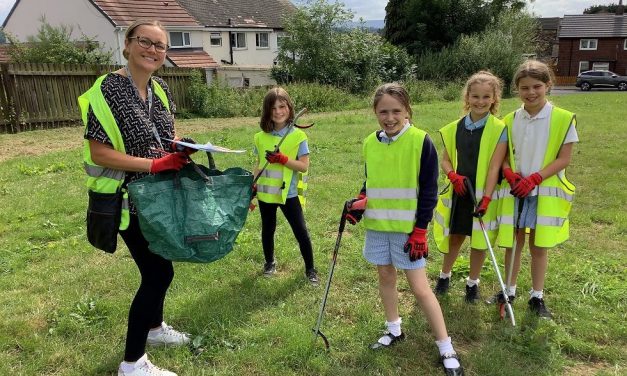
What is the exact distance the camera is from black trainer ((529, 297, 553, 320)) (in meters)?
3.87

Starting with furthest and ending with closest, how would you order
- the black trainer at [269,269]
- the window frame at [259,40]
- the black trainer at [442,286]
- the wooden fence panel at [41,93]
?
1. the window frame at [259,40]
2. the wooden fence panel at [41,93]
3. the black trainer at [269,269]
4. the black trainer at [442,286]

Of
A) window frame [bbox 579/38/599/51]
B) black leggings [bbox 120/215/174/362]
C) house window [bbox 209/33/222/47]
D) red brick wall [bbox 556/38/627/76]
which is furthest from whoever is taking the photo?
window frame [bbox 579/38/599/51]

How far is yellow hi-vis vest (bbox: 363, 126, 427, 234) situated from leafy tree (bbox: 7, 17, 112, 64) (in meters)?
18.1

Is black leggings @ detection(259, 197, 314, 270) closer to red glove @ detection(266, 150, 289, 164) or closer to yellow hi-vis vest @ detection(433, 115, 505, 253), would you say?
red glove @ detection(266, 150, 289, 164)

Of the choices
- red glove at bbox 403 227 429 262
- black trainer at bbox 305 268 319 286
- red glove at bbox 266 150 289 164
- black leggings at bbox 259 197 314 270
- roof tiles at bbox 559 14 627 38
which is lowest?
black trainer at bbox 305 268 319 286

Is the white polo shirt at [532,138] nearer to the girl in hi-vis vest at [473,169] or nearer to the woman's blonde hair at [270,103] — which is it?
the girl in hi-vis vest at [473,169]

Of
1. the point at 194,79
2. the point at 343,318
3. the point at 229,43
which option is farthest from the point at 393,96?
the point at 229,43

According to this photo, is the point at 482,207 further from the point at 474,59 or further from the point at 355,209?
the point at 474,59

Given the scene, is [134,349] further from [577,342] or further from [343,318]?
[577,342]

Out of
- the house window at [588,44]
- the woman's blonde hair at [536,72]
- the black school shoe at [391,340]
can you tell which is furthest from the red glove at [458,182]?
the house window at [588,44]

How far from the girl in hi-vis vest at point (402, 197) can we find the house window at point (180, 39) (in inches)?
1171

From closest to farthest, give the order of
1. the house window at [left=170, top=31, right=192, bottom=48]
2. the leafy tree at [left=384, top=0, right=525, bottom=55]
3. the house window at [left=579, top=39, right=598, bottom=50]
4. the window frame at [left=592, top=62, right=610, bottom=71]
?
1. the house window at [left=170, top=31, right=192, bottom=48]
2. the leafy tree at [left=384, top=0, right=525, bottom=55]
3. the window frame at [left=592, top=62, right=610, bottom=71]
4. the house window at [left=579, top=39, right=598, bottom=50]

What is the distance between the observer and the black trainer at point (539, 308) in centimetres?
387

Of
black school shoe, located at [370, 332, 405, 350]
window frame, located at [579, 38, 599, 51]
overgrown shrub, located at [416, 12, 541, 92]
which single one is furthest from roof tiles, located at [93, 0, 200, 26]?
window frame, located at [579, 38, 599, 51]
